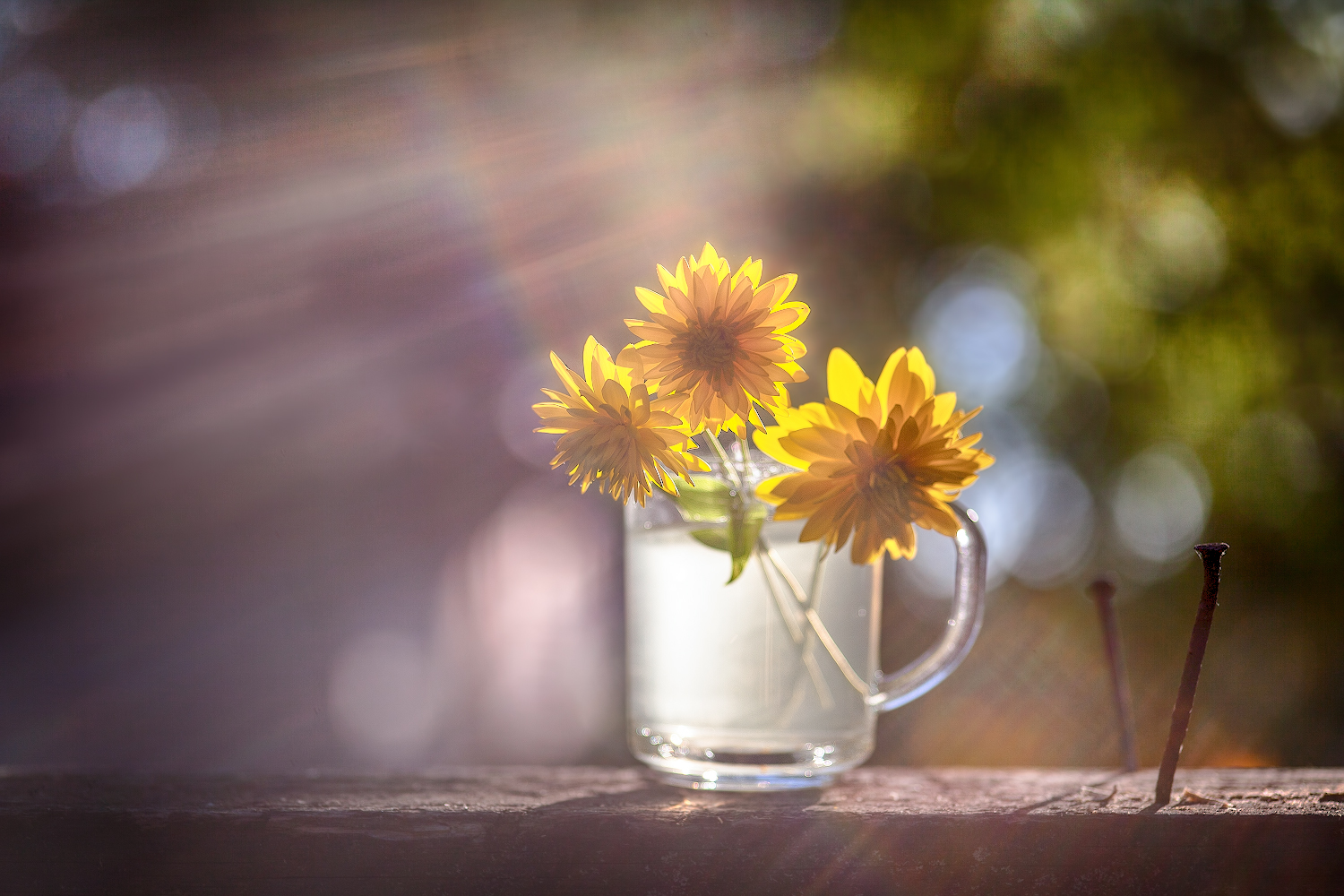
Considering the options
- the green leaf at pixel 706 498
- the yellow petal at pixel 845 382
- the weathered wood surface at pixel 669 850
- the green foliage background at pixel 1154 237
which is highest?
the green foliage background at pixel 1154 237

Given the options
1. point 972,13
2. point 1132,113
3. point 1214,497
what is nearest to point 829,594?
point 972,13

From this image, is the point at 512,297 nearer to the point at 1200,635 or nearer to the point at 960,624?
the point at 960,624

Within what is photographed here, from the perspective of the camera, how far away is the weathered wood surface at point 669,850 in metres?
Answer: 0.63

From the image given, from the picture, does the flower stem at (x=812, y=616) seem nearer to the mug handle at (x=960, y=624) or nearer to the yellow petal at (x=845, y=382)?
the mug handle at (x=960, y=624)

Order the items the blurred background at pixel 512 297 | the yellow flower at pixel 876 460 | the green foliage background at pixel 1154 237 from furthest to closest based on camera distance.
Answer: the green foliage background at pixel 1154 237 → the blurred background at pixel 512 297 → the yellow flower at pixel 876 460

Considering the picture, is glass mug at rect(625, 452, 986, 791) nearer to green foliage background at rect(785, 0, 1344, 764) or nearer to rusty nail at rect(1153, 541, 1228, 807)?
rusty nail at rect(1153, 541, 1228, 807)

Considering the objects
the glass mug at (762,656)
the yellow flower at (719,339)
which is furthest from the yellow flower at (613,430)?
the glass mug at (762,656)

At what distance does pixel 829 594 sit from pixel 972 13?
130 inches

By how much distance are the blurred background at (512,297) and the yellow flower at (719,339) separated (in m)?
1.60

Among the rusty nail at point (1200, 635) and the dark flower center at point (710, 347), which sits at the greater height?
the dark flower center at point (710, 347)

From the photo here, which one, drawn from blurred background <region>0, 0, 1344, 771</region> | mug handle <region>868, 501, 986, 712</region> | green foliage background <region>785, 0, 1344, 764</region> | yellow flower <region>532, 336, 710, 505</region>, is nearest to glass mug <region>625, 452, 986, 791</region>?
mug handle <region>868, 501, 986, 712</region>

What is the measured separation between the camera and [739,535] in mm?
725

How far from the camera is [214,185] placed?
2.41 metres

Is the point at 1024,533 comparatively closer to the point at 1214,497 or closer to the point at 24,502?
the point at 1214,497
